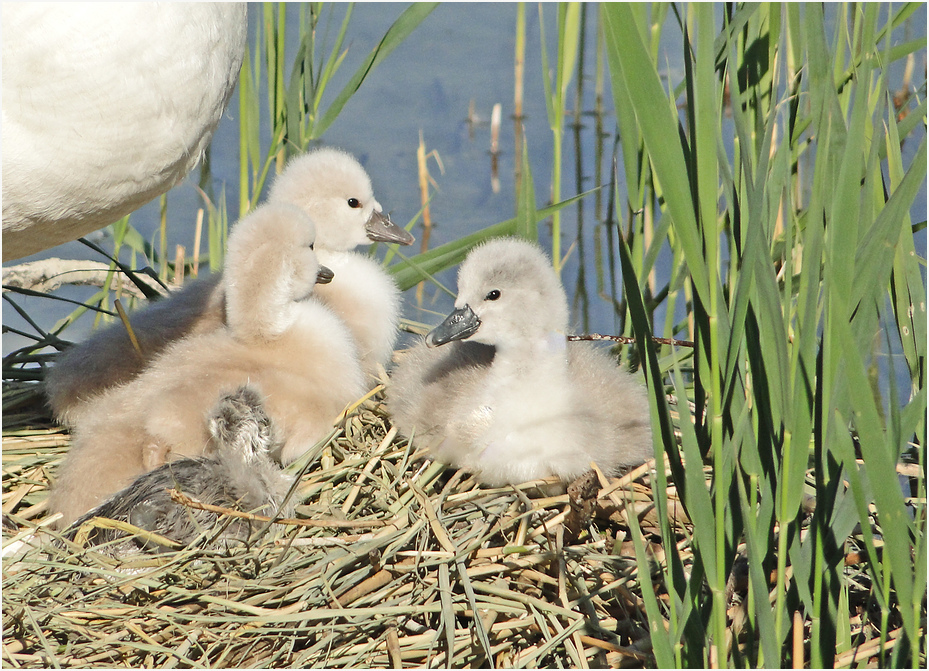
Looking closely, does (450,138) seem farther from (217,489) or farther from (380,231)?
(217,489)

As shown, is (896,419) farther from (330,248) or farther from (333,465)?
(330,248)

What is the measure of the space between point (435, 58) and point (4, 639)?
3912 mm

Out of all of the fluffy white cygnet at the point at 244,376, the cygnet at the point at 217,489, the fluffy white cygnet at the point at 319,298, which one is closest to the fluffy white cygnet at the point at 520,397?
the fluffy white cygnet at the point at 244,376

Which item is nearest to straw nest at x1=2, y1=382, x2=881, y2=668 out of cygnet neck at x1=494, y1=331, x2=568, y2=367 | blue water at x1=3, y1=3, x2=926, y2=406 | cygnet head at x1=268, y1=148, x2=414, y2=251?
cygnet neck at x1=494, y1=331, x2=568, y2=367

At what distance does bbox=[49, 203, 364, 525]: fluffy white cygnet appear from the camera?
2.09 meters

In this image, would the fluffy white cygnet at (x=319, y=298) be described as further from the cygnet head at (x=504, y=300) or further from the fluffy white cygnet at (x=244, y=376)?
the cygnet head at (x=504, y=300)

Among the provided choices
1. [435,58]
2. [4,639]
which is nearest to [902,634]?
[4,639]

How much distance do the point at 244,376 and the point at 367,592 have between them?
654 millimetres

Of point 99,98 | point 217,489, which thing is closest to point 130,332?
point 217,489

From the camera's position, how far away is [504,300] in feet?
7.14

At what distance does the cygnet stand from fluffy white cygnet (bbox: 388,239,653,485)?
1.18 feet

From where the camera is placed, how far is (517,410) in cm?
214

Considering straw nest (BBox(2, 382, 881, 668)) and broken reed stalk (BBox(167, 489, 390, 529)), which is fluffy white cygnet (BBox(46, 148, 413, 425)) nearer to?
straw nest (BBox(2, 382, 881, 668))

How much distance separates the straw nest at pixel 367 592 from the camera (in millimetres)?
1697
